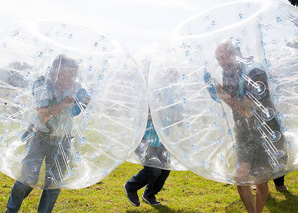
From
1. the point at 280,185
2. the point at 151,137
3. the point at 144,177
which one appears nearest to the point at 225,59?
the point at 151,137

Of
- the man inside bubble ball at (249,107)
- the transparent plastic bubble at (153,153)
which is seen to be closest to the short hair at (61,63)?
the man inside bubble ball at (249,107)

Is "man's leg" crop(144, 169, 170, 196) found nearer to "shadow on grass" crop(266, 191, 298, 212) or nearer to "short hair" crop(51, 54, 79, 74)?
"shadow on grass" crop(266, 191, 298, 212)

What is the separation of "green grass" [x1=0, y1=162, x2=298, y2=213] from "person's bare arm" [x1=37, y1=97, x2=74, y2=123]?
1.96 metres

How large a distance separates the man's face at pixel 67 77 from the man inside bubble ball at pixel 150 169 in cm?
128

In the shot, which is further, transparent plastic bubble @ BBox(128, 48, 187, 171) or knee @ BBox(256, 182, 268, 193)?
transparent plastic bubble @ BBox(128, 48, 187, 171)

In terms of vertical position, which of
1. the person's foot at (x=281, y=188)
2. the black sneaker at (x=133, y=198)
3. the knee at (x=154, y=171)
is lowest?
the person's foot at (x=281, y=188)

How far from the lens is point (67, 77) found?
269cm

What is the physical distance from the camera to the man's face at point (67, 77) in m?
2.67

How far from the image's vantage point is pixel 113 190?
5.15 m

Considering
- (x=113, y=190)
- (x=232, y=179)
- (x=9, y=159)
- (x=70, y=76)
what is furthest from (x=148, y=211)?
(x=70, y=76)

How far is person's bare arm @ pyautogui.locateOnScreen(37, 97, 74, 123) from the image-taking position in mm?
2668

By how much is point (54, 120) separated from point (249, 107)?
1.55m

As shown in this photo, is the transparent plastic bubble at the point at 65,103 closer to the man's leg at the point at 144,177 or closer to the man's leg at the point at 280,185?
the man's leg at the point at 144,177

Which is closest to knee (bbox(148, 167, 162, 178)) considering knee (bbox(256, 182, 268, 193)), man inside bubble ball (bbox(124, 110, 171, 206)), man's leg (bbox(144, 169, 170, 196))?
man inside bubble ball (bbox(124, 110, 171, 206))
